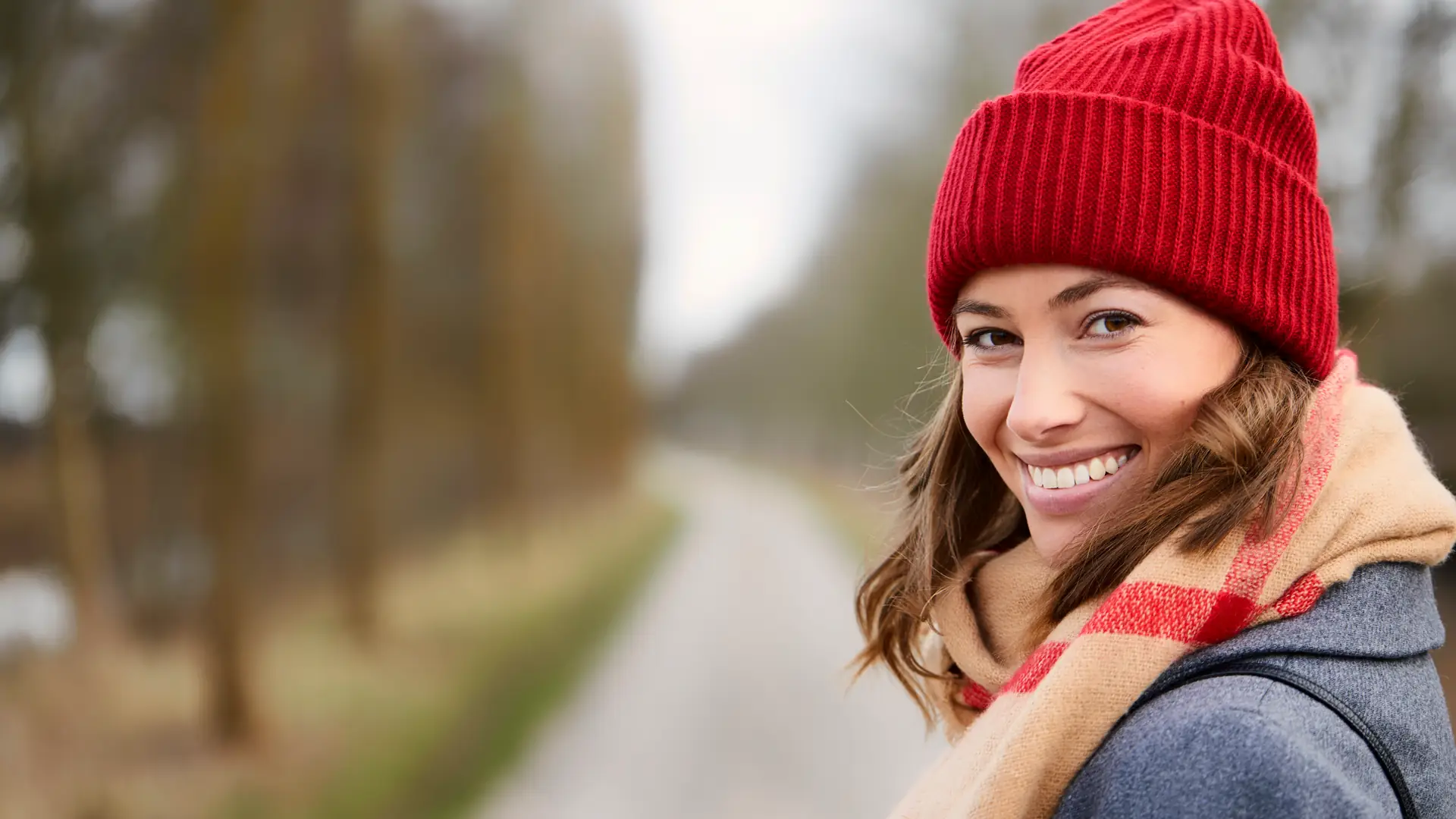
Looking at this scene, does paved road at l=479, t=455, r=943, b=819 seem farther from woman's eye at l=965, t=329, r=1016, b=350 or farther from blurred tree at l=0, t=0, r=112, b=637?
woman's eye at l=965, t=329, r=1016, b=350

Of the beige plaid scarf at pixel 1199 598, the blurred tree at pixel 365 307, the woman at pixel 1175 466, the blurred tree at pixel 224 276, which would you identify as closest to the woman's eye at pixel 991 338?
the woman at pixel 1175 466

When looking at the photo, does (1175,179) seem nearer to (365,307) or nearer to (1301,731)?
(1301,731)

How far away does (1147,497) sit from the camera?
124 centimetres

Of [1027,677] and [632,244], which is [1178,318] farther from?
[632,244]

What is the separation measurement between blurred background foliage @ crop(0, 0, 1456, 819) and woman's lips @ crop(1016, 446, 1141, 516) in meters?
0.42

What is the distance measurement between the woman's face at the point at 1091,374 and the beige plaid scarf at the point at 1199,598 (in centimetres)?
14

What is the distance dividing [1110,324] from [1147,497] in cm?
20

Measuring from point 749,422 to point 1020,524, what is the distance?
1731 inches

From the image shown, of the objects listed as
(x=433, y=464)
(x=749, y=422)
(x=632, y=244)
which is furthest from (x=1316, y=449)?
(x=749, y=422)

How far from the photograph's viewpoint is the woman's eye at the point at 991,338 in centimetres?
139

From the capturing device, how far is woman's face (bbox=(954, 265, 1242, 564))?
4.11 ft

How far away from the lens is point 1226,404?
4.04 ft

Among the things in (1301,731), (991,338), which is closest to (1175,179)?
(991,338)

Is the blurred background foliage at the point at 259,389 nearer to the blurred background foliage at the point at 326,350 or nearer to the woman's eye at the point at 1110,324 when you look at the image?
the blurred background foliage at the point at 326,350
